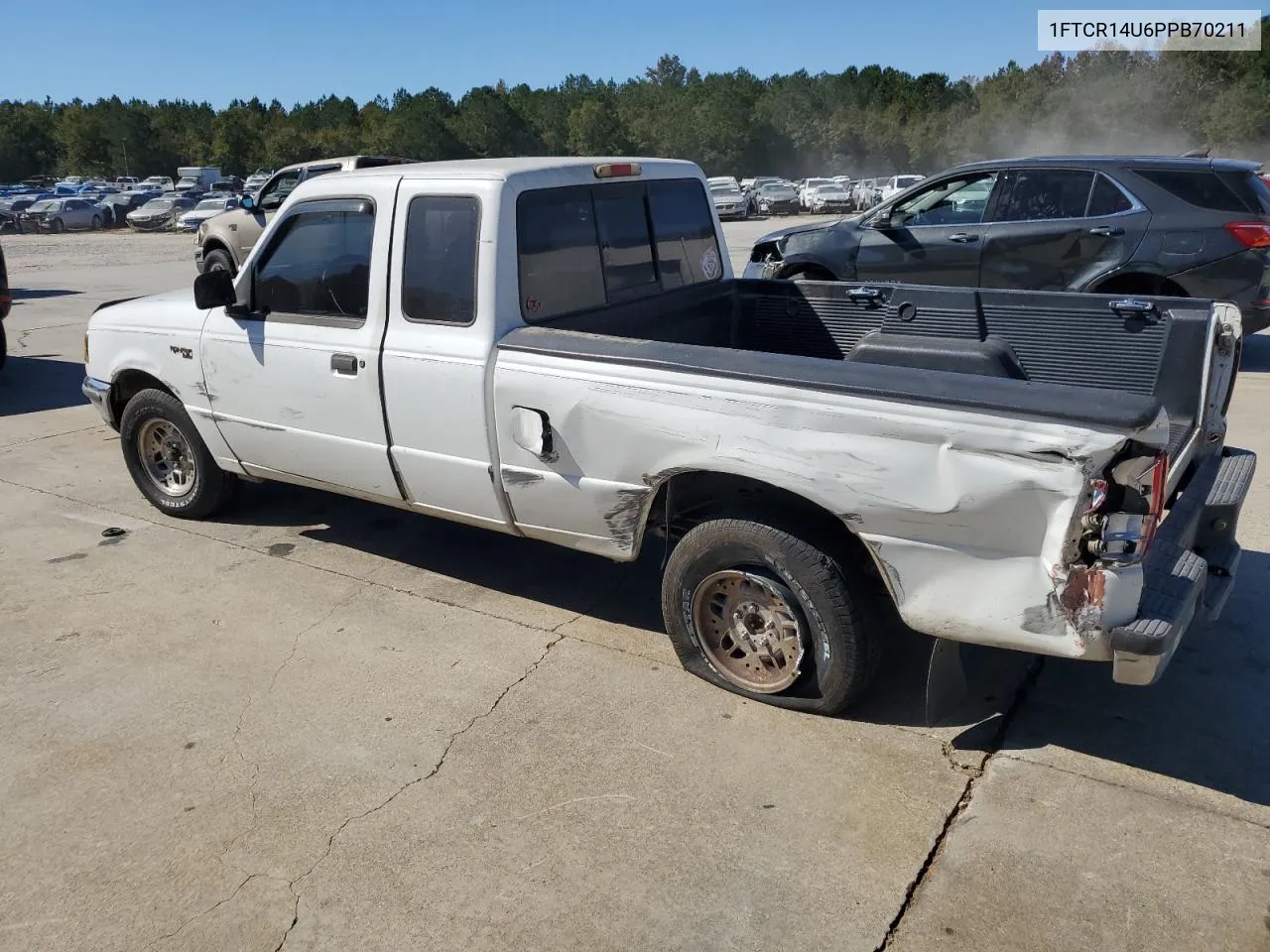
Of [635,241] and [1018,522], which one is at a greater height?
[635,241]

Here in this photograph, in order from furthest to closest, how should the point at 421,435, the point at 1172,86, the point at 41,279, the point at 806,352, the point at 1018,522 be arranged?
the point at 1172,86 < the point at 41,279 < the point at 806,352 < the point at 421,435 < the point at 1018,522

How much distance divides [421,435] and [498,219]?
38.0 inches

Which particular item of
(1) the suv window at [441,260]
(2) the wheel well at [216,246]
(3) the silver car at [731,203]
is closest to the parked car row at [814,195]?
(3) the silver car at [731,203]

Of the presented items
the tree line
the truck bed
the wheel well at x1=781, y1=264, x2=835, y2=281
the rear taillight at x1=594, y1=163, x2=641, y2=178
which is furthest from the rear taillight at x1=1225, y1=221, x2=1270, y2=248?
the tree line

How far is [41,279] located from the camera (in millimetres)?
20984

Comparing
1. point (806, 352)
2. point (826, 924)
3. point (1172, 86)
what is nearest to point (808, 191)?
point (1172, 86)

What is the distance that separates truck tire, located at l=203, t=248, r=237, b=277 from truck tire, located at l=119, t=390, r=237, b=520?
993cm

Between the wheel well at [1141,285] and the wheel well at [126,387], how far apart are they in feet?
22.7

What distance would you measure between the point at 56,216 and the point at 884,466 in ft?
149

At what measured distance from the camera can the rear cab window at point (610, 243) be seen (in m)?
4.37

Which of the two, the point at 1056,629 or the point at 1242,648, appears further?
the point at 1242,648

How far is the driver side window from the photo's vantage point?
8883mm

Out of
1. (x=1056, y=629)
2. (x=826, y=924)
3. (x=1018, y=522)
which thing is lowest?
(x=826, y=924)

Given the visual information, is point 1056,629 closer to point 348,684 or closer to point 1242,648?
point 1242,648
